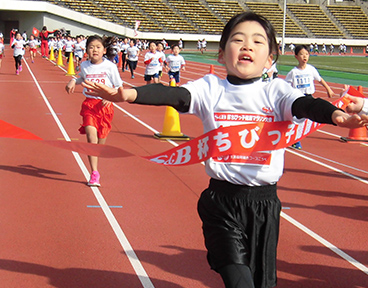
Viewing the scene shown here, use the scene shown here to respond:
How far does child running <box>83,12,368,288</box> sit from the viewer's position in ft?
9.89

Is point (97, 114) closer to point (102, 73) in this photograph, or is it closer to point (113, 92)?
point (102, 73)

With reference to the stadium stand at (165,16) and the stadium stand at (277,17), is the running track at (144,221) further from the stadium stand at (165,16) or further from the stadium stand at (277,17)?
the stadium stand at (277,17)

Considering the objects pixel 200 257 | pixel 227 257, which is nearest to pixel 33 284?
pixel 200 257

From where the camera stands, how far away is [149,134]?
1236 cm

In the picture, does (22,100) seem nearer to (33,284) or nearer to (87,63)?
(87,63)

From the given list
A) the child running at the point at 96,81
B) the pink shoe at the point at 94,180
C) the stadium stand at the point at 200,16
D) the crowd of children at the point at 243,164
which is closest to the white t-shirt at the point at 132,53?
the child running at the point at 96,81

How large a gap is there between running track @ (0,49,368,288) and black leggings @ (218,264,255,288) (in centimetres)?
169

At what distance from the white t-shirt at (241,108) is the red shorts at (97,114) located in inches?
174

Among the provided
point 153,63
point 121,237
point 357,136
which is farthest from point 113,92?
point 153,63

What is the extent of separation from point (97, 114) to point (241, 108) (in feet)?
15.3

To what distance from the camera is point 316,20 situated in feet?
255

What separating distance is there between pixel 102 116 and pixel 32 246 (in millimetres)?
2575

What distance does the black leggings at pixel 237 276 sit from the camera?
2845 millimetres

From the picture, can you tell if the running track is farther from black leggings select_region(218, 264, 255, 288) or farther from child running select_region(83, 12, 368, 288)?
black leggings select_region(218, 264, 255, 288)
